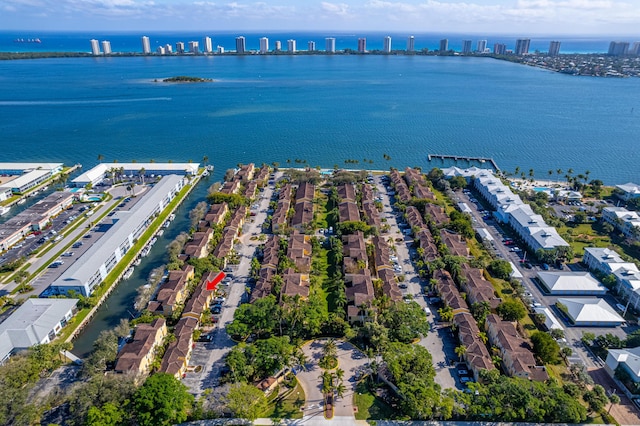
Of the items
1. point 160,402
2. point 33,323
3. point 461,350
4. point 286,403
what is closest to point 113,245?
point 33,323

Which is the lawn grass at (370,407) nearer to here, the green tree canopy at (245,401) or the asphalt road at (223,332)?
the green tree canopy at (245,401)

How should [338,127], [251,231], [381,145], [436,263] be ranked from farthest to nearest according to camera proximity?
[338,127] → [381,145] → [251,231] → [436,263]

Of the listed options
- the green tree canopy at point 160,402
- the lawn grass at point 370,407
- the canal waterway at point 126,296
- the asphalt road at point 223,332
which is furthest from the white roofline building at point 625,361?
→ the canal waterway at point 126,296

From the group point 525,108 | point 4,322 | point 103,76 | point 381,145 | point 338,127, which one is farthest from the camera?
point 103,76

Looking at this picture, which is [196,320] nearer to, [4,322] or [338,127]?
[4,322]

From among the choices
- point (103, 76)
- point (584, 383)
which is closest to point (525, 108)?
point (584, 383)

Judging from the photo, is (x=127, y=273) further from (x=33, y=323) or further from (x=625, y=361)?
Answer: (x=625, y=361)
